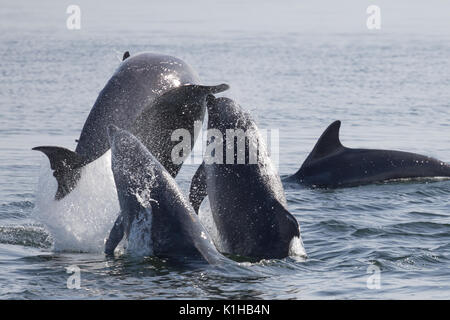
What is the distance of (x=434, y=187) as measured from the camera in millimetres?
17641

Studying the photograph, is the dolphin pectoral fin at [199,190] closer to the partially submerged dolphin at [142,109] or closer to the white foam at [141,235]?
the partially submerged dolphin at [142,109]

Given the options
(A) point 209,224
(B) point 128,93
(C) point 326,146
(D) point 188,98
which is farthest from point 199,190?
(C) point 326,146

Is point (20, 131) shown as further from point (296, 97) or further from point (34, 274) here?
point (34, 274)

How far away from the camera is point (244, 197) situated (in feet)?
40.2

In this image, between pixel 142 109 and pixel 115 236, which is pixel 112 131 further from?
pixel 115 236

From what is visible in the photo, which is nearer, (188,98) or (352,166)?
(188,98)

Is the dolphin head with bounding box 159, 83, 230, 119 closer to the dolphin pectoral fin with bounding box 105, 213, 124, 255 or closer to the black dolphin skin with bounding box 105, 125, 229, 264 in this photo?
the black dolphin skin with bounding box 105, 125, 229, 264

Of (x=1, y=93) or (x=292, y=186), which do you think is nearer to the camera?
(x=292, y=186)

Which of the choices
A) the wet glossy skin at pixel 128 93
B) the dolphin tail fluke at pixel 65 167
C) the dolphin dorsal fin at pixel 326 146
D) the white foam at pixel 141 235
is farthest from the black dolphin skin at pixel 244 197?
the dolphin dorsal fin at pixel 326 146

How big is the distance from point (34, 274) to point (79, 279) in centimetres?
68

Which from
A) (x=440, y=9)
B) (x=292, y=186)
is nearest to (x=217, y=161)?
(x=292, y=186)

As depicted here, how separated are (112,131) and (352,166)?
22.2 ft
